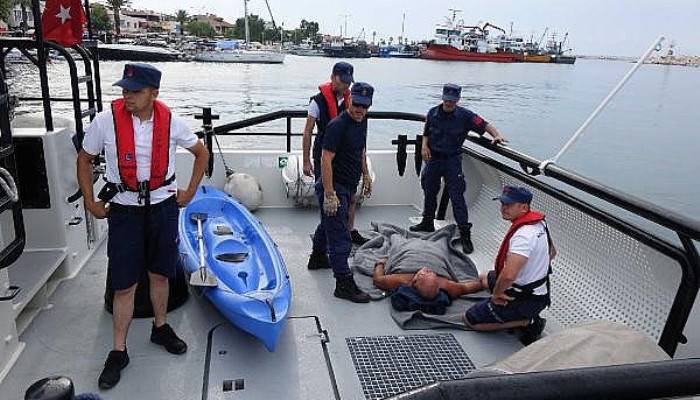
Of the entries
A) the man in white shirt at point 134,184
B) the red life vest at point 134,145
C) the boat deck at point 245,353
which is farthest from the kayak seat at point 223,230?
the red life vest at point 134,145

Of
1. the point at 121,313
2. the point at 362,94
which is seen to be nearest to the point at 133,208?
the point at 121,313

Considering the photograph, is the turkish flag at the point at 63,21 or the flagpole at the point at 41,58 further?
the turkish flag at the point at 63,21

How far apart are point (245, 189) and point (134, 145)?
2.74 metres

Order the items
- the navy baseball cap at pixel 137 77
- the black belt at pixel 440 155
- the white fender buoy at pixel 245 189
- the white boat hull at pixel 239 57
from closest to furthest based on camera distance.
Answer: the navy baseball cap at pixel 137 77 → the black belt at pixel 440 155 → the white fender buoy at pixel 245 189 → the white boat hull at pixel 239 57

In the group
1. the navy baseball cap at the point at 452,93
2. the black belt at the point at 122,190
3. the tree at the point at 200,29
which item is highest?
the tree at the point at 200,29

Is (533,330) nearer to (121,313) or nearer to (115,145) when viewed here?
(121,313)

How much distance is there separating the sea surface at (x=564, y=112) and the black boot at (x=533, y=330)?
2.27m

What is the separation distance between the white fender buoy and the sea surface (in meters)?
3.49

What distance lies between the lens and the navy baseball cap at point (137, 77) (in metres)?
2.58

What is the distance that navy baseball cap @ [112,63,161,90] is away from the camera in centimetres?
258

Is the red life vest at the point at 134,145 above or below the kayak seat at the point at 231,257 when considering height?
above

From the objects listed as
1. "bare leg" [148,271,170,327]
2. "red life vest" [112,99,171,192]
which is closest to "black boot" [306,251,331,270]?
"bare leg" [148,271,170,327]

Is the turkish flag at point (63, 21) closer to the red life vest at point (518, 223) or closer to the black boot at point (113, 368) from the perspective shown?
the black boot at point (113, 368)

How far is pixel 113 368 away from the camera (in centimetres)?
283
